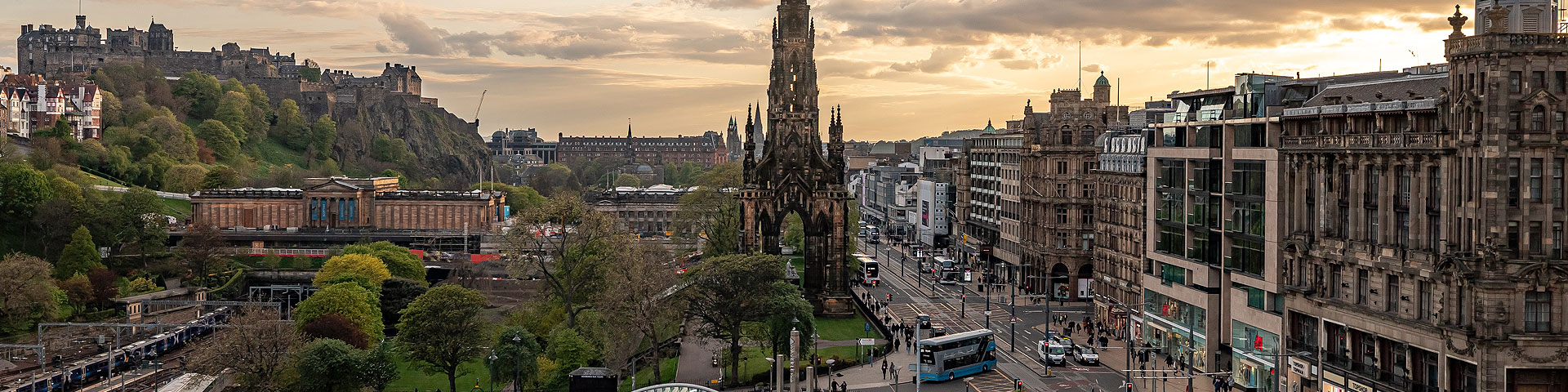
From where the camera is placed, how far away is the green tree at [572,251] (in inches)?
3536

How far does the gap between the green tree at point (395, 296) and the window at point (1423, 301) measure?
288ft

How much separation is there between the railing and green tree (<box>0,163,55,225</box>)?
13185 cm

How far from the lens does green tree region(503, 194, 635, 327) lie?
8981 cm

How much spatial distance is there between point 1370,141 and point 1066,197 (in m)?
58.7

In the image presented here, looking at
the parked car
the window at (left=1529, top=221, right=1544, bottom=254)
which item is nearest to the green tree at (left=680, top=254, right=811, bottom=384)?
the parked car

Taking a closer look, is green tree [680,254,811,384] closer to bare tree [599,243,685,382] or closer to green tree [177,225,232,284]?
bare tree [599,243,685,382]

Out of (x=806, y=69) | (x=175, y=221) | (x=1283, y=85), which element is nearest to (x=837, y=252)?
(x=806, y=69)

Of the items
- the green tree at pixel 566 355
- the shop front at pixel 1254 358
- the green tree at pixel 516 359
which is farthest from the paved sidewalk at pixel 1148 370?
the green tree at pixel 516 359

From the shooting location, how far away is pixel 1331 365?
63688mm

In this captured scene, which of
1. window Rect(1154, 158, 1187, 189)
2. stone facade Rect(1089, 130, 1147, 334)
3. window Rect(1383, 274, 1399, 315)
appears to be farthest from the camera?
stone facade Rect(1089, 130, 1147, 334)

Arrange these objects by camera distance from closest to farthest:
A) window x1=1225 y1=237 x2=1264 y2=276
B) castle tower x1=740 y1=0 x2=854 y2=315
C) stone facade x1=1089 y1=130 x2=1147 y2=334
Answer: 1. window x1=1225 y1=237 x2=1264 y2=276
2. stone facade x1=1089 y1=130 x2=1147 y2=334
3. castle tower x1=740 y1=0 x2=854 y2=315

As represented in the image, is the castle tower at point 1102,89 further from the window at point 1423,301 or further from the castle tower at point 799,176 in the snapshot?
the window at point 1423,301

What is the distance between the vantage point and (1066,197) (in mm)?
118625

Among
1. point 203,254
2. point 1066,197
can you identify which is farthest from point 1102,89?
point 203,254
